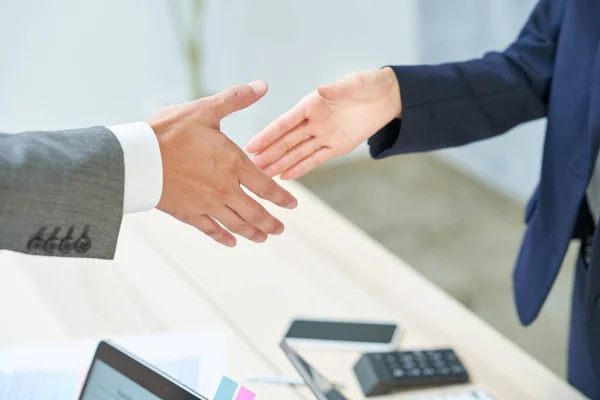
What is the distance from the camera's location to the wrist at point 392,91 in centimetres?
126

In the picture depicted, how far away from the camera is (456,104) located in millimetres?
1347

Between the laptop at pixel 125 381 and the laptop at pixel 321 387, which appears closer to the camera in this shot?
the laptop at pixel 125 381

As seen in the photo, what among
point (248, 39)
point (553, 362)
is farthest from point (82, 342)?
point (248, 39)

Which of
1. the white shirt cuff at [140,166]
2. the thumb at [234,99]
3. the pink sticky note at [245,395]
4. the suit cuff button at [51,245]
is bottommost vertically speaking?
the pink sticky note at [245,395]

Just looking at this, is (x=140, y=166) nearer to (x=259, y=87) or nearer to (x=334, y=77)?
(x=259, y=87)

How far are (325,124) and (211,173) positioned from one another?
0.82ft

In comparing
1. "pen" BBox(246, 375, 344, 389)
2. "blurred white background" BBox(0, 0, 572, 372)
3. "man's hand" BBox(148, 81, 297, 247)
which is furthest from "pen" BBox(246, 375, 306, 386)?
"blurred white background" BBox(0, 0, 572, 372)

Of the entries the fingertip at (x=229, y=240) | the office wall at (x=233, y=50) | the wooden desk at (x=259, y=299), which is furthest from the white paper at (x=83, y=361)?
the office wall at (x=233, y=50)

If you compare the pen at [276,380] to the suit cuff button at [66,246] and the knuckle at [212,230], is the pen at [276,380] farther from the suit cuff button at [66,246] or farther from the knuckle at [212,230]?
the suit cuff button at [66,246]

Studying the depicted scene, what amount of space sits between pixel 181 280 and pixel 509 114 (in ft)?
2.16

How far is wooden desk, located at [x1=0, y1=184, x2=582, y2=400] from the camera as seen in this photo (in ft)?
4.07

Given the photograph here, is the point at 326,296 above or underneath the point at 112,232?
underneath

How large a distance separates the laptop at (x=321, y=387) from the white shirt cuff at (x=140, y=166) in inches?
12.1

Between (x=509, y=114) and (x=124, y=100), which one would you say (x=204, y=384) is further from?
(x=124, y=100)
